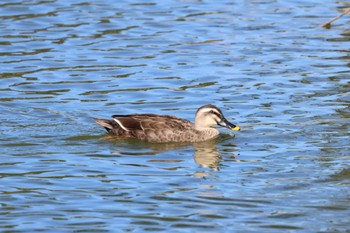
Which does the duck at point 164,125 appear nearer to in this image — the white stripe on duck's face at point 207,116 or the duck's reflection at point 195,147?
the white stripe on duck's face at point 207,116

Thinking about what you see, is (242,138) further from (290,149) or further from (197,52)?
(197,52)

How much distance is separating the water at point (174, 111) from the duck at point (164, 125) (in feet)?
0.80

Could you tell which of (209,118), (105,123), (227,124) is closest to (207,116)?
(209,118)

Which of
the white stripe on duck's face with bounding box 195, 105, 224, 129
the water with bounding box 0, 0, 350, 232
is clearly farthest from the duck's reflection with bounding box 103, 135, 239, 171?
the white stripe on duck's face with bounding box 195, 105, 224, 129

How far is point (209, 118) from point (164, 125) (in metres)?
0.71

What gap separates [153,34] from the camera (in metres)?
25.2

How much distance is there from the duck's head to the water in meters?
0.32

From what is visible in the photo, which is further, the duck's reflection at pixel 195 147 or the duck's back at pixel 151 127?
the duck's back at pixel 151 127

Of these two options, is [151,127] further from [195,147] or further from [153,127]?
[195,147]

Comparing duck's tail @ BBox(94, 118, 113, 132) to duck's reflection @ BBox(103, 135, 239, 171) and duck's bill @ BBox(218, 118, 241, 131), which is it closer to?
duck's reflection @ BBox(103, 135, 239, 171)

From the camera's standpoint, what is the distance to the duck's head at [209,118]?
17953 millimetres

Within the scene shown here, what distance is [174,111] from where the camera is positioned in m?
19.6

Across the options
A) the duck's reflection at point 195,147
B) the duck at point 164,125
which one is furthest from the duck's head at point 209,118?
the duck's reflection at point 195,147

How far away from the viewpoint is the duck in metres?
17.9
